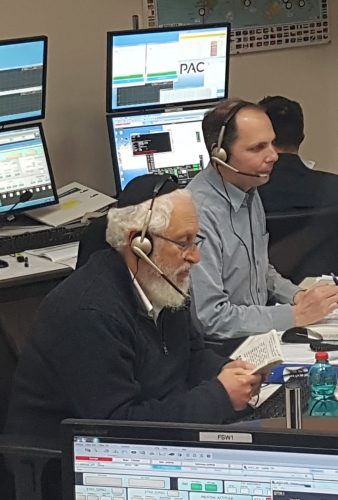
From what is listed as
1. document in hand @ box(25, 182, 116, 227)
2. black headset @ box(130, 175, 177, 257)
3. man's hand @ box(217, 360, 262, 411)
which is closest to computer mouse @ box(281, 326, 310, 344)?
man's hand @ box(217, 360, 262, 411)

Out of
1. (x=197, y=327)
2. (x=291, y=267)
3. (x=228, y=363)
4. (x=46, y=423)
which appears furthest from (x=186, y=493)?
(x=291, y=267)

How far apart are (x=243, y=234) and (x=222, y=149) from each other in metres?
0.27

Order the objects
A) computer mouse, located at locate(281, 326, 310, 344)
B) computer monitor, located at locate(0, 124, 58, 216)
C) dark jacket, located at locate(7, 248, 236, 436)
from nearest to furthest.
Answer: dark jacket, located at locate(7, 248, 236, 436) < computer mouse, located at locate(281, 326, 310, 344) < computer monitor, located at locate(0, 124, 58, 216)

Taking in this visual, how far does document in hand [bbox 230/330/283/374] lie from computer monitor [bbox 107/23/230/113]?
6.76 feet

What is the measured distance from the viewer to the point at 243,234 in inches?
117

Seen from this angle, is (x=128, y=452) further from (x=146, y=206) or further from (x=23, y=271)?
(x=23, y=271)

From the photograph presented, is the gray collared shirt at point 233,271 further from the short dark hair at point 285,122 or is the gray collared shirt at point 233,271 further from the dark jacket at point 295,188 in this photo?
the short dark hair at point 285,122

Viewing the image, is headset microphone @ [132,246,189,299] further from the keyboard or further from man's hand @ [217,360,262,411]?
the keyboard

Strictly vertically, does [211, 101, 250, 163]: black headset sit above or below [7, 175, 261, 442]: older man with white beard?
above

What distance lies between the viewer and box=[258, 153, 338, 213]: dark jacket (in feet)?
11.4

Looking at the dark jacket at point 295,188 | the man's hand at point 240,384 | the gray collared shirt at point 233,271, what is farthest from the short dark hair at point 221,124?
the man's hand at point 240,384

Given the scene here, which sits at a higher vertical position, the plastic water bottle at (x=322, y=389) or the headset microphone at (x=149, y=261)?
the headset microphone at (x=149, y=261)

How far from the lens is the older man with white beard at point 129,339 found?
1.92 m

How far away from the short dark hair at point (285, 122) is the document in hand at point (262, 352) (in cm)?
154
